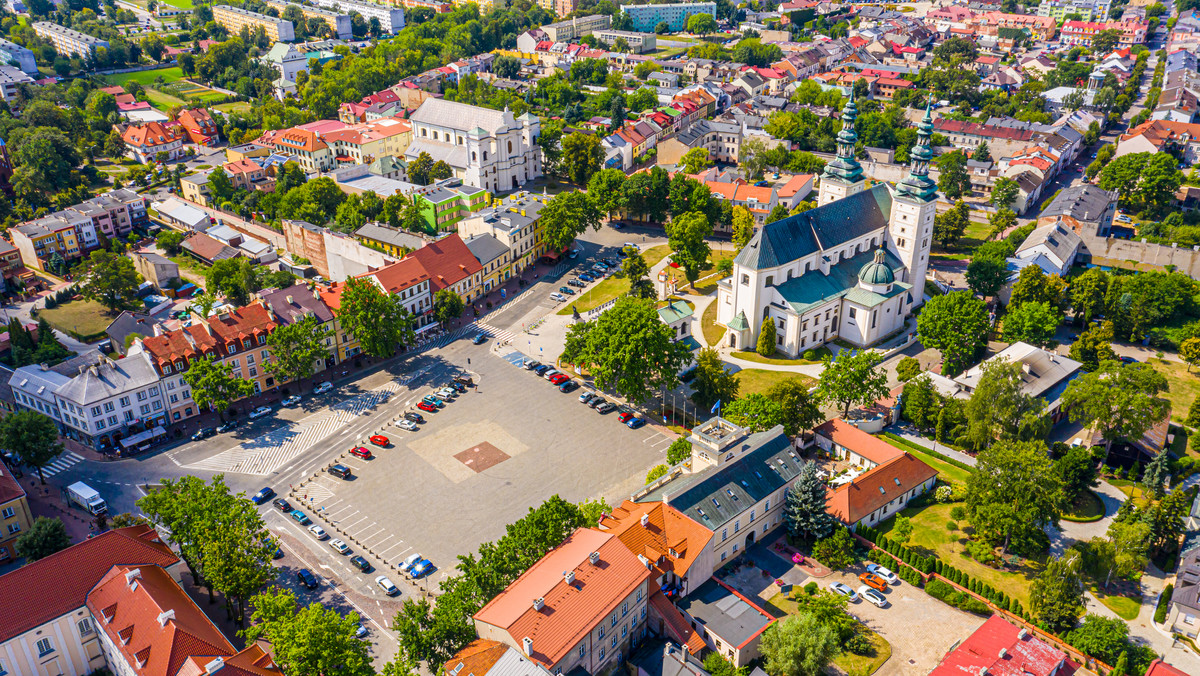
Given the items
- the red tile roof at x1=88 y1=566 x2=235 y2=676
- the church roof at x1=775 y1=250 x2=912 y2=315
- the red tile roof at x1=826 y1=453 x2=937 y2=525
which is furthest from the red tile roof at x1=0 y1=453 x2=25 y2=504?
the church roof at x1=775 y1=250 x2=912 y2=315


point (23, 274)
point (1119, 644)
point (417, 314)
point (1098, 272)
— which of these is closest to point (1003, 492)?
point (1119, 644)

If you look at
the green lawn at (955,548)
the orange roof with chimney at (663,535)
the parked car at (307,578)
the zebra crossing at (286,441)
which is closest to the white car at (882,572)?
the green lawn at (955,548)

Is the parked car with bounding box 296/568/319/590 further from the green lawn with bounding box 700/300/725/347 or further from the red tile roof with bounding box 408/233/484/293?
the green lawn with bounding box 700/300/725/347

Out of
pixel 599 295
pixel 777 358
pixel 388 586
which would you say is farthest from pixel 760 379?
pixel 388 586

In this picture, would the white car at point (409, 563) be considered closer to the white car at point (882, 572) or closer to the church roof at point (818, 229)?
the white car at point (882, 572)

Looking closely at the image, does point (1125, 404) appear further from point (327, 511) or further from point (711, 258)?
point (327, 511)

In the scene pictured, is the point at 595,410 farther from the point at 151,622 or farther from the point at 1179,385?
the point at 1179,385
